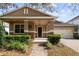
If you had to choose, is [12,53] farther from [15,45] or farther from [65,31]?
[65,31]

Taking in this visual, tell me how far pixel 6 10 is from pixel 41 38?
Answer: 1.85m

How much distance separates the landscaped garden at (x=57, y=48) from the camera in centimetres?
1122

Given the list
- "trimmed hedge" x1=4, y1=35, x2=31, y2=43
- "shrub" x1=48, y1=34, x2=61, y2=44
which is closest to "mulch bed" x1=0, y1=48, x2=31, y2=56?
"trimmed hedge" x1=4, y1=35, x2=31, y2=43

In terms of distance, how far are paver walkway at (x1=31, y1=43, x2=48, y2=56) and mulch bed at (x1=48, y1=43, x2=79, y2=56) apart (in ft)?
0.67

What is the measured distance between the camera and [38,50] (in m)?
11.4

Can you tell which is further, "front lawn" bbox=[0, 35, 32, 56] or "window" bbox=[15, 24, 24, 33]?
"window" bbox=[15, 24, 24, 33]

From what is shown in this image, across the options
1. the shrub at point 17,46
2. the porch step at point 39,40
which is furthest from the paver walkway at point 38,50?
the shrub at point 17,46

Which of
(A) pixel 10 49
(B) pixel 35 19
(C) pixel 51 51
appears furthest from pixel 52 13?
(A) pixel 10 49

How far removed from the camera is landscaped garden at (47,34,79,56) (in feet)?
36.8

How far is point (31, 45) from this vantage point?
11539 millimetres

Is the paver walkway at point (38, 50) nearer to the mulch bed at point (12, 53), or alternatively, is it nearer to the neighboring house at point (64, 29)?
the mulch bed at point (12, 53)

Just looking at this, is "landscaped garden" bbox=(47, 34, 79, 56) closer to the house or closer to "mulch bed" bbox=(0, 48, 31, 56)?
the house

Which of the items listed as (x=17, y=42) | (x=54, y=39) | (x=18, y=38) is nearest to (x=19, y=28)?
(x=18, y=38)

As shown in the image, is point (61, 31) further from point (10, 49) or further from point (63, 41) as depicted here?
point (10, 49)
